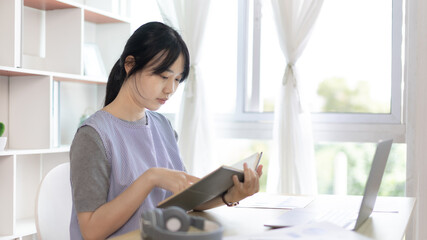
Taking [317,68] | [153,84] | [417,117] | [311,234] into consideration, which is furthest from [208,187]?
[317,68]

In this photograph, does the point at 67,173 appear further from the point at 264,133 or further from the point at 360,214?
the point at 264,133

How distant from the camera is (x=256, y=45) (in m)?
3.05

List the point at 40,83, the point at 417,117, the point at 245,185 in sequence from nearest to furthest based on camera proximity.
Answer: the point at 245,185
the point at 40,83
the point at 417,117

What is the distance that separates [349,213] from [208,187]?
0.44 metres

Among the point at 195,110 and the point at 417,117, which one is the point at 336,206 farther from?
the point at 195,110

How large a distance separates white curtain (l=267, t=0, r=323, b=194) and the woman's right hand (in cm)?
152

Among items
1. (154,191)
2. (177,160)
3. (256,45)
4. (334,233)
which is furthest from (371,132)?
(334,233)

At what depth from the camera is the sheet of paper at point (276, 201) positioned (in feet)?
5.09

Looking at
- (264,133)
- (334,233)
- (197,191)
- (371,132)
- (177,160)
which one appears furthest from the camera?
(264,133)

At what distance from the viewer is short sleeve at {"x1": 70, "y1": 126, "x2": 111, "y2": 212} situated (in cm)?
134

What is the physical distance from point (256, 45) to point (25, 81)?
1.28 meters

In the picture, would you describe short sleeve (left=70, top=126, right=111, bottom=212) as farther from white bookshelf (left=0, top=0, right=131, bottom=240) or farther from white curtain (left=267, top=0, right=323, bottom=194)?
white curtain (left=267, top=0, right=323, bottom=194)

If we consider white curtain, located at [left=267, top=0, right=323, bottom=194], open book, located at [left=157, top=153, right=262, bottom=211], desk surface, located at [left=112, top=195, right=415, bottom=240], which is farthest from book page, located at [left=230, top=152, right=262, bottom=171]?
white curtain, located at [left=267, top=0, right=323, bottom=194]

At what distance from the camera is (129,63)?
1.55m
